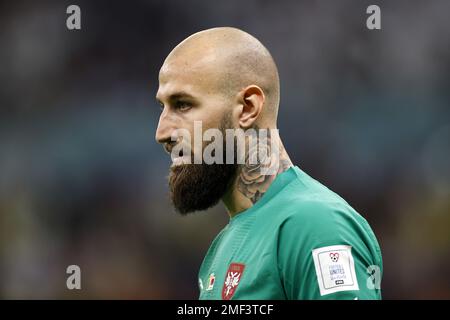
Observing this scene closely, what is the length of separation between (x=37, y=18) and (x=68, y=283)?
2604 millimetres

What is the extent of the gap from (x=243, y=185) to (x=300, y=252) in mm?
583

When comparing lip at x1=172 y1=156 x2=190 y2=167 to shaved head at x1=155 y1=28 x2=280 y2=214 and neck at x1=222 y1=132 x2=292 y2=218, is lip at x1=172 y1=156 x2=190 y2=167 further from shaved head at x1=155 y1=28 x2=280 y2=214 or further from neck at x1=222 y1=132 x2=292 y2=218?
neck at x1=222 y1=132 x2=292 y2=218

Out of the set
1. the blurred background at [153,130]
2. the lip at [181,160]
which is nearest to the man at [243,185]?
the lip at [181,160]

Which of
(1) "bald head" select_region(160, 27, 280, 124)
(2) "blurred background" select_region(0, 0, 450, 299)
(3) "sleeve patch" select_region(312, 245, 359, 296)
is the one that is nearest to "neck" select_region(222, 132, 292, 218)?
(1) "bald head" select_region(160, 27, 280, 124)

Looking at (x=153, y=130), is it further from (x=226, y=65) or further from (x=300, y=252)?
(x=300, y=252)

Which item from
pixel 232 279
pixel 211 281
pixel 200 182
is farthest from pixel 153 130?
pixel 232 279

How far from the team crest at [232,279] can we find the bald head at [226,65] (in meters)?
0.57

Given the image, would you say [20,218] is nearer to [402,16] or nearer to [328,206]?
[402,16]

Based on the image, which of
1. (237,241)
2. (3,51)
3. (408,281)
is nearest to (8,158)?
(3,51)

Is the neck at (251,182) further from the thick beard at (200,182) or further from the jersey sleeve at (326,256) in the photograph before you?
the jersey sleeve at (326,256)

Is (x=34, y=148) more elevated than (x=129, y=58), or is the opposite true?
(x=129, y=58)

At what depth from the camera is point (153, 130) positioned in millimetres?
7125

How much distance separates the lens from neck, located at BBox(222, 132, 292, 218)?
2656 millimetres

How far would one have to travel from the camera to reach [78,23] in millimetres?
7188
